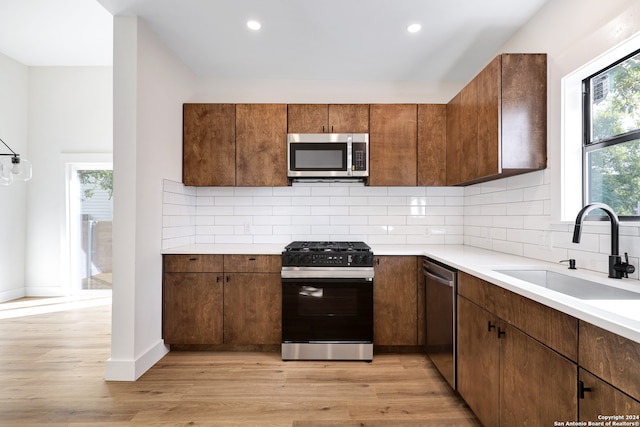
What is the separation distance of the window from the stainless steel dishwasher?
98 centimetres

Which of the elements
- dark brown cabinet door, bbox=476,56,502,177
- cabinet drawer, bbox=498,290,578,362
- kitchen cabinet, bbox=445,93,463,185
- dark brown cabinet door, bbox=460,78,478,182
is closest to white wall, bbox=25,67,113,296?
kitchen cabinet, bbox=445,93,463,185

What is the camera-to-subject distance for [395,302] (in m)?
2.89

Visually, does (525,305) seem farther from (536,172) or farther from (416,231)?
(416,231)

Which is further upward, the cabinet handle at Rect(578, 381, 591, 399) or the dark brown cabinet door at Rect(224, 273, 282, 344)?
the cabinet handle at Rect(578, 381, 591, 399)

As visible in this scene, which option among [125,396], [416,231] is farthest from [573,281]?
[125,396]

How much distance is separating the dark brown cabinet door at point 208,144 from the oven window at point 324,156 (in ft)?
2.30

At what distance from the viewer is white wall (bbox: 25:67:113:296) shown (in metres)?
4.51

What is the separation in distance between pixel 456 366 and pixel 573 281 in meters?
0.88

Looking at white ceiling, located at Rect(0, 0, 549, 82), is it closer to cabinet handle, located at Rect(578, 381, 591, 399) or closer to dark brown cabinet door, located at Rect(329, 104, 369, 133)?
dark brown cabinet door, located at Rect(329, 104, 369, 133)

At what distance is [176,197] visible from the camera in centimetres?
312

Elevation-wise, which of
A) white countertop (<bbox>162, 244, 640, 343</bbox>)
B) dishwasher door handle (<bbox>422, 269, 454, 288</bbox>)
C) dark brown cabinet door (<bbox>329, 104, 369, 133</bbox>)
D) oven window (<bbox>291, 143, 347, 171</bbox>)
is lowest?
dishwasher door handle (<bbox>422, 269, 454, 288</bbox>)

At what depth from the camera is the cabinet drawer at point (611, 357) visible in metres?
0.90

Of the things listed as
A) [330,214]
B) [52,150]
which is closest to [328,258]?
[330,214]

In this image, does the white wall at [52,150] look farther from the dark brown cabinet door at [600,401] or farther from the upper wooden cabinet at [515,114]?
the dark brown cabinet door at [600,401]
